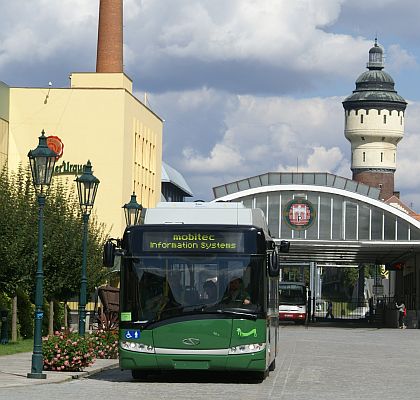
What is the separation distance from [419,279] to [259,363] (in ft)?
185

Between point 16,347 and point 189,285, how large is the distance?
12.9 m

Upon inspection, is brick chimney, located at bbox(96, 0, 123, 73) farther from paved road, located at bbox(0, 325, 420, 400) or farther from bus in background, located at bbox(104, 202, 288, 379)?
bus in background, located at bbox(104, 202, 288, 379)

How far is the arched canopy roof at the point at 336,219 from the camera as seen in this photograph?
7012 centimetres

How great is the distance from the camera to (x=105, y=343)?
1099 inches

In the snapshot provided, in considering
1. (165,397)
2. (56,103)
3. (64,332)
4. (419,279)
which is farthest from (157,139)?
(165,397)

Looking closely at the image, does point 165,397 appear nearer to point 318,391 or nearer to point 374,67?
point 318,391

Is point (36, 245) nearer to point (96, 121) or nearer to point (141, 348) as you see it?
point (141, 348)

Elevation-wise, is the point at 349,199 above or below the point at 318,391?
above

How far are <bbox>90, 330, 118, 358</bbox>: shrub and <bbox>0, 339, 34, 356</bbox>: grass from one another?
254cm

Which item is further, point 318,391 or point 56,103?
point 56,103

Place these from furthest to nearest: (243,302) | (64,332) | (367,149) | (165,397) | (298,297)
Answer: (367,149) < (298,297) < (64,332) < (243,302) < (165,397)

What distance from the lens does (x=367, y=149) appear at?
157m

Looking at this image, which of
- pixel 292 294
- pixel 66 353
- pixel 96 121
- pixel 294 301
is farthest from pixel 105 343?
pixel 96 121

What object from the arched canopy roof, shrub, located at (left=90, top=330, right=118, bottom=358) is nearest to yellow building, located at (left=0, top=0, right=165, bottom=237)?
the arched canopy roof
